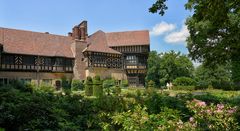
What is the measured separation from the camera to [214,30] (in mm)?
30547

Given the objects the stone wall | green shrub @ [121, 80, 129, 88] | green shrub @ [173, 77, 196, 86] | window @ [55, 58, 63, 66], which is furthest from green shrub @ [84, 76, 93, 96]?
green shrub @ [173, 77, 196, 86]

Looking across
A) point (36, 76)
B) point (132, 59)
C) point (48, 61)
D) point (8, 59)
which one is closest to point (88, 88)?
point (36, 76)

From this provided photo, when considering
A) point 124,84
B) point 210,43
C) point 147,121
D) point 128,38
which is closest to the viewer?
point 147,121

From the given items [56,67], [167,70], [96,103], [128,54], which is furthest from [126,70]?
[96,103]

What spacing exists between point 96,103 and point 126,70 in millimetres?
40119

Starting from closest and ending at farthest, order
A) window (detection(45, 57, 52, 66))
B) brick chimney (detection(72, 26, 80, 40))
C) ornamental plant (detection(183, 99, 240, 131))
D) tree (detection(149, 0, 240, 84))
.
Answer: ornamental plant (detection(183, 99, 240, 131)) < tree (detection(149, 0, 240, 84)) < window (detection(45, 57, 52, 66)) < brick chimney (detection(72, 26, 80, 40))

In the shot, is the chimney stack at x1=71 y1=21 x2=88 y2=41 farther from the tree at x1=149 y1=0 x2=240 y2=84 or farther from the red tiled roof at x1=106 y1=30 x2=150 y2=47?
the tree at x1=149 y1=0 x2=240 y2=84

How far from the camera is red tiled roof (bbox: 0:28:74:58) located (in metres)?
38.7

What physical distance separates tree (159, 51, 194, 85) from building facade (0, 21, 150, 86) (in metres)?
3.54

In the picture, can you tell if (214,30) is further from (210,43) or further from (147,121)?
(147,121)

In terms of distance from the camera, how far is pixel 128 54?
49438 mm

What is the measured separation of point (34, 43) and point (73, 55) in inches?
247

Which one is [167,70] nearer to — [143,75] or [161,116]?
[143,75]

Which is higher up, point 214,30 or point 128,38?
point 128,38
